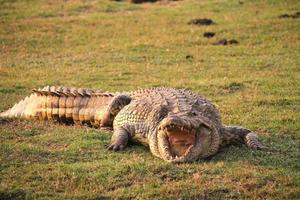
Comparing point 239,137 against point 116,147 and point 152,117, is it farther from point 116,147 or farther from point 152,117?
point 116,147

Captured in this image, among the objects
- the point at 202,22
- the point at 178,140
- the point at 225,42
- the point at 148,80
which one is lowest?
the point at 148,80

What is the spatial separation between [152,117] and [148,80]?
549cm

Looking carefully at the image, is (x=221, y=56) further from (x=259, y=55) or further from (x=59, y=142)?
(x=59, y=142)

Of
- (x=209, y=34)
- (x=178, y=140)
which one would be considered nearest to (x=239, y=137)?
(x=178, y=140)

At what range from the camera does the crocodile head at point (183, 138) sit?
7391 millimetres

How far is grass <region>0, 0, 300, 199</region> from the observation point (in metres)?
6.91

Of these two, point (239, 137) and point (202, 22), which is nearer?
point (239, 137)

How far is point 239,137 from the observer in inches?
334

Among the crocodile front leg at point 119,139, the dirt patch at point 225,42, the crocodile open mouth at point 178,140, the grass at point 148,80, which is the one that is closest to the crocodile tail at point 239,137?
the grass at point 148,80

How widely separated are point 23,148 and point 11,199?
1642 mm

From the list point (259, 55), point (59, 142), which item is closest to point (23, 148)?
point (59, 142)

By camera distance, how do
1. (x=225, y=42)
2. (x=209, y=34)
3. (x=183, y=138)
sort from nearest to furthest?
(x=183, y=138), (x=225, y=42), (x=209, y=34)

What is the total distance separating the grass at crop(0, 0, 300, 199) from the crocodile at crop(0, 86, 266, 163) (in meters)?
0.19

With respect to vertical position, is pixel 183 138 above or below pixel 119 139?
above
